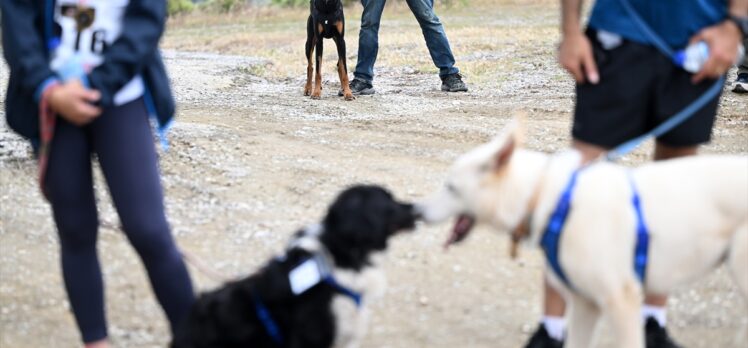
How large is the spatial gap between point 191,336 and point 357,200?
72 centimetres

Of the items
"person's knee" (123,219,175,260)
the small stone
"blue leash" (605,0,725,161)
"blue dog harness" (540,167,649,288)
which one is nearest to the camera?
"blue dog harness" (540,167,649,288)

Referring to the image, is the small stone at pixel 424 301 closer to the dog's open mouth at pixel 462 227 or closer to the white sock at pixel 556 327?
the white sock at pixel 556 327

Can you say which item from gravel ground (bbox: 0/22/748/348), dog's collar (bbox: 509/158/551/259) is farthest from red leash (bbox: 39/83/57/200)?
dog's collar (bbox: 509/158/551/259)

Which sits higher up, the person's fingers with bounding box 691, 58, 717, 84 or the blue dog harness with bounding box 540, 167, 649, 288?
the person's fingers with bounding box 691, 58, 717, 84

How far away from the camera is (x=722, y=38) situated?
319 centimetres

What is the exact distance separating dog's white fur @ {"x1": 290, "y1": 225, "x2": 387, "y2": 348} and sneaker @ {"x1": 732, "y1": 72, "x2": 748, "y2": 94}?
7.42 m

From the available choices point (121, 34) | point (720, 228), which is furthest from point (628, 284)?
point (121, 34)

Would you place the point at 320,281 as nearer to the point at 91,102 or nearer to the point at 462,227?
the point at 462,227

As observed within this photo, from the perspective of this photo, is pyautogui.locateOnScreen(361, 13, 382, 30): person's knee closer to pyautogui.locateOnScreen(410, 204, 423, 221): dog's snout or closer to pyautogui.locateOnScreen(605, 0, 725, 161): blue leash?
pyautogui.locateOnScreen(605, 0, 725, 161): blue leash

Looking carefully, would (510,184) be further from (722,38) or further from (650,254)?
(722,38)

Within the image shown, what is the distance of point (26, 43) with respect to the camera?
3000 mm

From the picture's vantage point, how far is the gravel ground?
4086 millimetres

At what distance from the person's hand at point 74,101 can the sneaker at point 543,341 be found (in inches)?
70.3

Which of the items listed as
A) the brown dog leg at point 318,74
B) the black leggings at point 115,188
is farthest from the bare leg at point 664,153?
the brown dog leg at point 318,74
